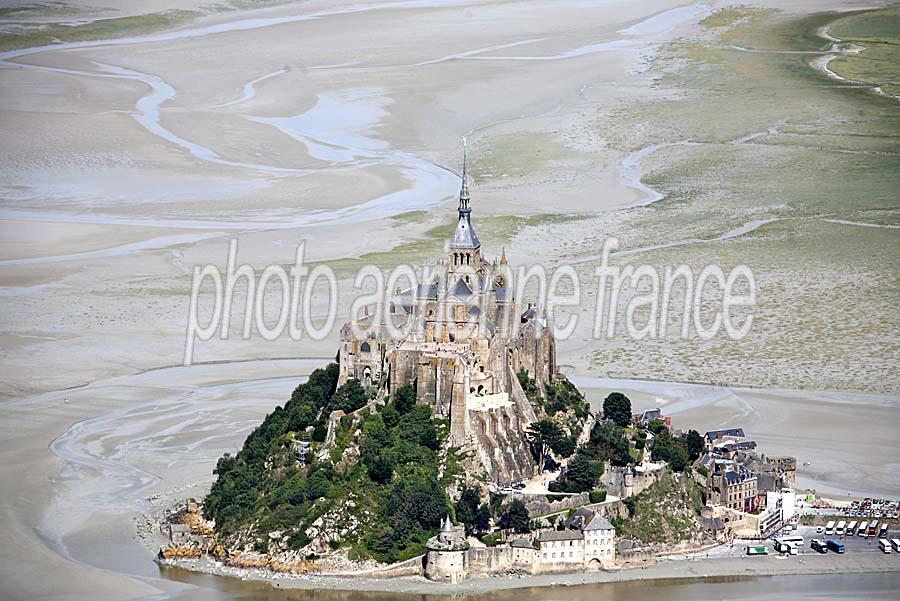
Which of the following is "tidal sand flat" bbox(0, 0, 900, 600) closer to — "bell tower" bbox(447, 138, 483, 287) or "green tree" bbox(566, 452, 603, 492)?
"green tree" bbox(566, 452, 603, 492)

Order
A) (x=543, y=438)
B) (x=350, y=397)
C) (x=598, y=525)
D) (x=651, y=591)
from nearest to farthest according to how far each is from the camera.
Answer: (x=651, y=591)
(x=598, y=525)
(x=543, y=438)
(x=350, y=397)

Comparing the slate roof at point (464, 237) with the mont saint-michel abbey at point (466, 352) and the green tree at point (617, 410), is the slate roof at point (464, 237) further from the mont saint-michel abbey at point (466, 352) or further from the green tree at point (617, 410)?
the green tree at point (617, 410)

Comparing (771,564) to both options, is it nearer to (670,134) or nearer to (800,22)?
(670,134)

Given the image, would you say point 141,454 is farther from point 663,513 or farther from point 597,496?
point 663,513

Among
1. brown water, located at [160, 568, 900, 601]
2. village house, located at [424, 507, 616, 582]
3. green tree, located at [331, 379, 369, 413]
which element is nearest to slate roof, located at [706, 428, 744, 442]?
brown water, located at [160, 568, 900, 601]

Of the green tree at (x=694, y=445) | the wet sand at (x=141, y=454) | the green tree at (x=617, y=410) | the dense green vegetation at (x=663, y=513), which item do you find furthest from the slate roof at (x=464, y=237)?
the wet sand at (x=141, y=454)

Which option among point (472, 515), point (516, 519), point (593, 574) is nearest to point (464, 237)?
point (472, 515)
